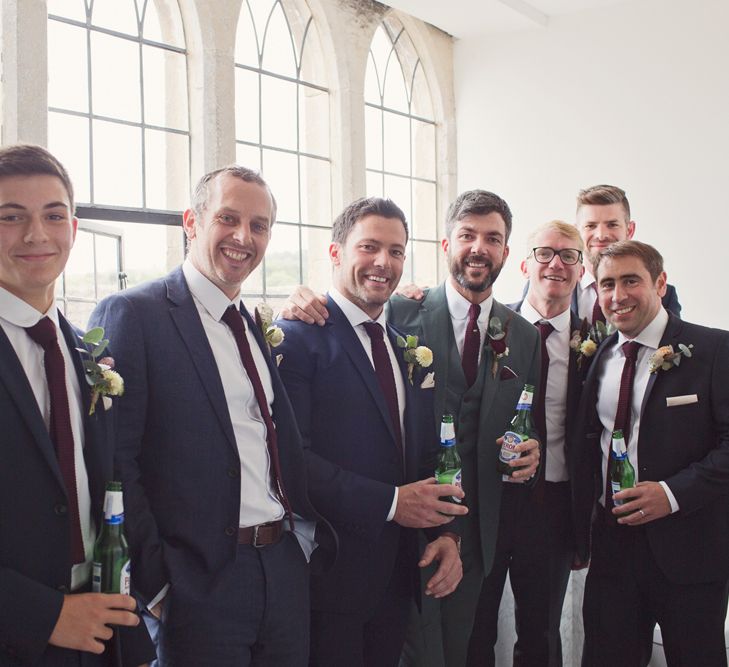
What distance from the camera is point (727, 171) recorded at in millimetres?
7031

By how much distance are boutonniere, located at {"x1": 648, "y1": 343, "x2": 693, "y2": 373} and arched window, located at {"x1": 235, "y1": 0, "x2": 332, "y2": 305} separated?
4636 millimetres

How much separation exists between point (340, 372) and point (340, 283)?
372 mm

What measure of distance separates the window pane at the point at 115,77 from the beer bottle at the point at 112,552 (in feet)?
15.9

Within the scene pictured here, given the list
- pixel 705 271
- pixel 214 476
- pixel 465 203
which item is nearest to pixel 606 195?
pixel 465 203

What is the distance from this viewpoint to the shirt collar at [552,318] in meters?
3.34

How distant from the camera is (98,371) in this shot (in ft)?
5.82

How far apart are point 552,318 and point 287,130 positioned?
15.8 ft

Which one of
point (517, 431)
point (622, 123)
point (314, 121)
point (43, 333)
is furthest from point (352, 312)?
point (622, 123)

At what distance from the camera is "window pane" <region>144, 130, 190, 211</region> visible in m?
6.29

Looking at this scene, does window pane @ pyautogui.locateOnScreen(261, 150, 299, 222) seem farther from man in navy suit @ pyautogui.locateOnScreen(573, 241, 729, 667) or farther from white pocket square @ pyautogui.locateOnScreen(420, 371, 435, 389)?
white pocket square @ pyautogui.locateOnScreen(420, 371, 435, 389)

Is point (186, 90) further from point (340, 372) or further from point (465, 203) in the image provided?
point (340, 372)

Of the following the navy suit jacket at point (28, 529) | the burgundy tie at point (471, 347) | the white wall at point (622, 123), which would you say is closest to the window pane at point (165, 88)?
the white wall at point (622, 123)

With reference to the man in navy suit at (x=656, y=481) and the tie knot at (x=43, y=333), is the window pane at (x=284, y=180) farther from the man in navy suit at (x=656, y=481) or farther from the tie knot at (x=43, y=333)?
the tie knot at (x=43, y=333)

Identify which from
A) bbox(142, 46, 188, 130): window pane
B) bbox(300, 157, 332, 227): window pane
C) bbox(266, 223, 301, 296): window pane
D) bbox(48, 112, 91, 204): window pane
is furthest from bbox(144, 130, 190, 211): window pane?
bbox(300, 157, 332, 227): window pane
